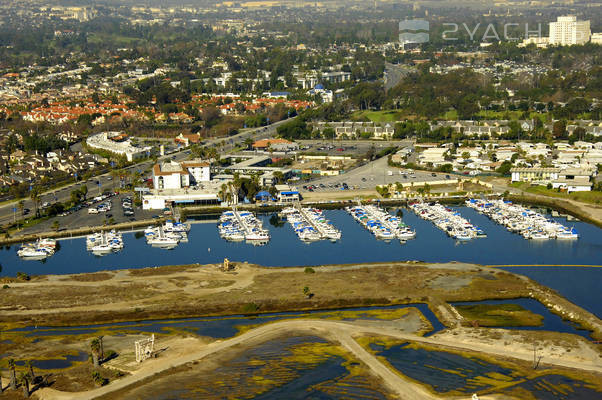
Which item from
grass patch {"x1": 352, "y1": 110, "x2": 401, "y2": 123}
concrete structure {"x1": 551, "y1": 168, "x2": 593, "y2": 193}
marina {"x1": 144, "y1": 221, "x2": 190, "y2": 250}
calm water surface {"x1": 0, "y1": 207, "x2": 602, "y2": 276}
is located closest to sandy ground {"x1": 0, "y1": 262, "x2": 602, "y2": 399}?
calm water surface {"x1": 0, "y1": 207, "x2": 602, "y2": 276}

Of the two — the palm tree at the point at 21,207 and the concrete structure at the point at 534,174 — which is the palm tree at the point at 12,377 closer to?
the palm tree at the point at 21,207

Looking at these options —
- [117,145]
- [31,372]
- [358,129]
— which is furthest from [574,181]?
[31,372]

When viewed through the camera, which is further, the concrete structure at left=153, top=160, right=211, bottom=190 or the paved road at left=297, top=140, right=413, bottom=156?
the paved road at left=297, top=140, right=413, bottom=156

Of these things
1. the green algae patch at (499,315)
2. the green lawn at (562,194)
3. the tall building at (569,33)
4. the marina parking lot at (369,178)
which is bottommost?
the green lawn at (562,194)

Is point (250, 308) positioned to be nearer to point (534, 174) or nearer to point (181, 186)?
point (181, 186)

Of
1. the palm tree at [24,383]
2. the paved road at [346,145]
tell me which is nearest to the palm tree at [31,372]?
the palm tree at [24,383]

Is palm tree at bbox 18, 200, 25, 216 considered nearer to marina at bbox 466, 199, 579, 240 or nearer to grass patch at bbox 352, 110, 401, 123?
marina at bbox 466, 199, 579, 240

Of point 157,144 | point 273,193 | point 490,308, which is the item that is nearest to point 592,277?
point 490,308
